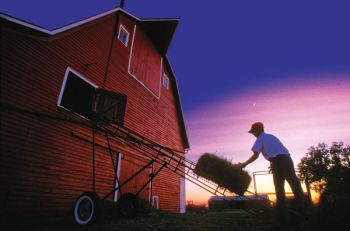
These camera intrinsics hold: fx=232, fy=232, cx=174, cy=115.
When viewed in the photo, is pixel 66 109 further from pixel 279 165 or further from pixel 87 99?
pixel 279 165

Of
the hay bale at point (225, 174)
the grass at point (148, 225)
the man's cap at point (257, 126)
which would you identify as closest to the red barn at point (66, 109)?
the grass at point (148, 225)

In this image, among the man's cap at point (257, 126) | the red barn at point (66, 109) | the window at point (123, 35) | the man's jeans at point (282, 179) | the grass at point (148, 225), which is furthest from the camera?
the window at point (123, 35)

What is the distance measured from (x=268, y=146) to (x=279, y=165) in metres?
0.42

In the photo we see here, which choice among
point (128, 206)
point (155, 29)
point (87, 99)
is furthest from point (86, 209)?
point (155, 29)

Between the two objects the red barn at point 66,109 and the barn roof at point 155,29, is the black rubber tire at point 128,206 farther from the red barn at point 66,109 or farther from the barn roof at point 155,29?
the barn roof at point 155,29

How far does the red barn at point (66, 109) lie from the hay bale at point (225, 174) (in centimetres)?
168

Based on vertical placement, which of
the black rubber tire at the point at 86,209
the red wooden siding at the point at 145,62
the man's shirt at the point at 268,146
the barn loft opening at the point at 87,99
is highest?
the red wooden siding at the point at 145,62

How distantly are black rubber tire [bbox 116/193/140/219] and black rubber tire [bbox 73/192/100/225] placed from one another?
2.87 ft

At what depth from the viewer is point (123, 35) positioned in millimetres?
12828

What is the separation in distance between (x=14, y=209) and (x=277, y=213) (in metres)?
6.60

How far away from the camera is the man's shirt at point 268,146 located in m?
4.70

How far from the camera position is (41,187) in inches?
279

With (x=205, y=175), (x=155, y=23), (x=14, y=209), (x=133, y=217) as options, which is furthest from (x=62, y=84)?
(x=155, y=23)

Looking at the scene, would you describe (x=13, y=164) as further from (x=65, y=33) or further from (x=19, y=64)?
(x=65, y=33)
